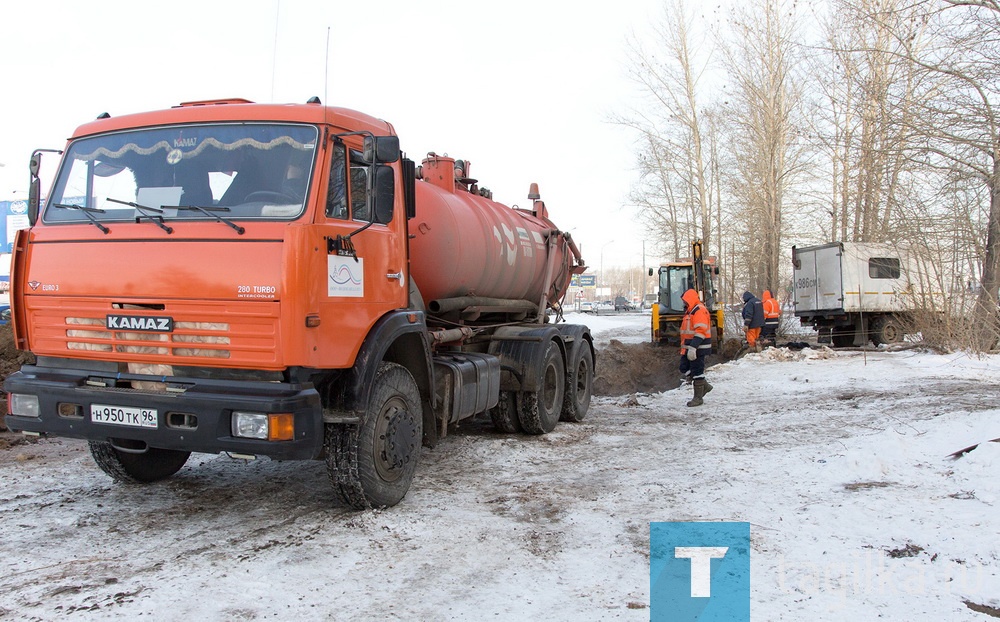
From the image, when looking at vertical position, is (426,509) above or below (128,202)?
below

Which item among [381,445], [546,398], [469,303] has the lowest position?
[546,398]

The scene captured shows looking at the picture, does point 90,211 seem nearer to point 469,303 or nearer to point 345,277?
point 345,277

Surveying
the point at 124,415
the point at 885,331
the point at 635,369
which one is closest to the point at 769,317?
the point at 885,331

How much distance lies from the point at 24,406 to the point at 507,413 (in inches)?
190

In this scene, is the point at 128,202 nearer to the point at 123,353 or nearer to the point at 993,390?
the point at 123,353

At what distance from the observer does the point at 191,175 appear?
15.3ft

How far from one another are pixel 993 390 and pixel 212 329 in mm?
10882

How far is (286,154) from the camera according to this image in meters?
4.68

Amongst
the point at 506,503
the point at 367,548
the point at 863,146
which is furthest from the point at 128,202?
the point at 863,146

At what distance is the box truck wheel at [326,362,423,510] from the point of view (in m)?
4.79

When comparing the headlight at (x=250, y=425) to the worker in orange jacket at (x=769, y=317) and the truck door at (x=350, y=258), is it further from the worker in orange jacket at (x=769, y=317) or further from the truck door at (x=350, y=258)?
the worker in orange jacket at (x=769, y=317)

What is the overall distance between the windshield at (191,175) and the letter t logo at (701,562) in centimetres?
313

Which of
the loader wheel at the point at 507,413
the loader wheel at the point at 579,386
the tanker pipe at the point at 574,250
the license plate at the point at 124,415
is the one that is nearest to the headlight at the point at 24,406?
the license plate at the point at 124,415

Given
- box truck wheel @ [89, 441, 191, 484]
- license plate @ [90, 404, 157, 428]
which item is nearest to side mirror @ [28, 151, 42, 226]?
license plate @ [90, 404, 157, 428]
